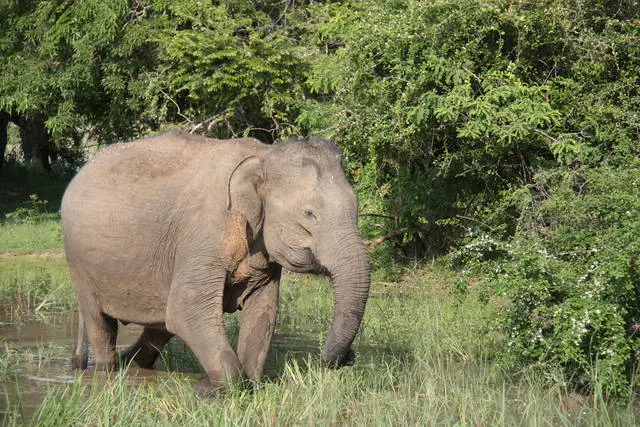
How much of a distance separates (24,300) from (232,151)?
5649mm

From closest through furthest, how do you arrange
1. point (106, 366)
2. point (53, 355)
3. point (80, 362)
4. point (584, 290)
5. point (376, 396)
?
point (376, 396)
point (584, 290)
point (106, 366)
point (80, 362)
point (53, 355)

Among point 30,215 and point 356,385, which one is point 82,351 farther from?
point 30,215

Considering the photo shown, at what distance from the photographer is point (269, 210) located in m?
7.42

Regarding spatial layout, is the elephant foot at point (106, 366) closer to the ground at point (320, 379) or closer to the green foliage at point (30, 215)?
the ground at point (320, 379)

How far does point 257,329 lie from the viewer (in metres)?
7.71

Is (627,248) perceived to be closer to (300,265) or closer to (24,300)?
(300,265)

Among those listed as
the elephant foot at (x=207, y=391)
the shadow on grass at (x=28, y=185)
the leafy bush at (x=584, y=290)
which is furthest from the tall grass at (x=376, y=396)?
the shadow on grass at (x=28, y=185)

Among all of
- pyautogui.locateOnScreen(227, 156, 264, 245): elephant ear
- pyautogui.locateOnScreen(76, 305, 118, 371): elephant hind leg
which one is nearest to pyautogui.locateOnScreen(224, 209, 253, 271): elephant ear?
pyautogui.locateOnScreen(227, 156, 264, 245): elephant ear

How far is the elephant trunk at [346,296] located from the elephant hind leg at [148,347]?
8.02 ft

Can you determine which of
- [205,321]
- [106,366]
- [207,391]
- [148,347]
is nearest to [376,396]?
[207,391]

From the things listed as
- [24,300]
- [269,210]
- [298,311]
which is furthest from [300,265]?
[24,300]

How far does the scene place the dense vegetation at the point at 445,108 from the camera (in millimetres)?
8148

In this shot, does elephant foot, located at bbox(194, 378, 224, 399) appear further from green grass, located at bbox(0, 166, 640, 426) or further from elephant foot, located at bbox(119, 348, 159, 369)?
elephant foot, located at bbox(119, 348, 159, 369)

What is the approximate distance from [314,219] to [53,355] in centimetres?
333
